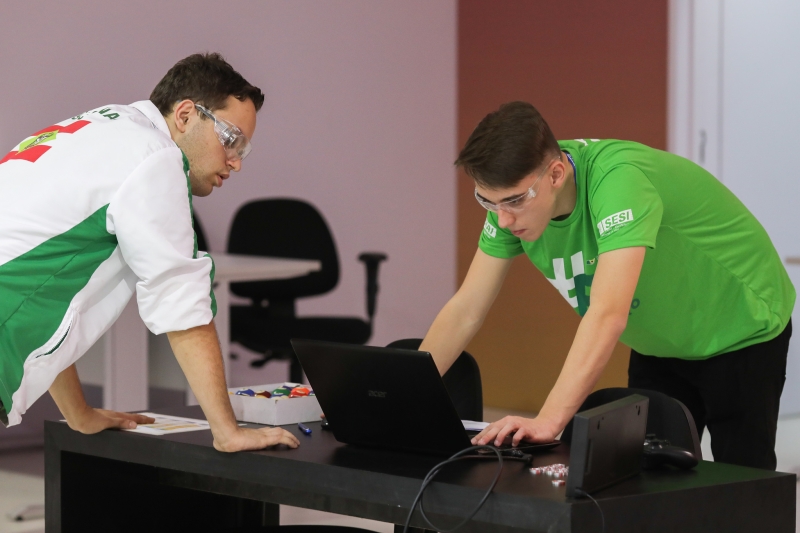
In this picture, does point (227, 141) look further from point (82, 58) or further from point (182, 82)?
point (82, 58)

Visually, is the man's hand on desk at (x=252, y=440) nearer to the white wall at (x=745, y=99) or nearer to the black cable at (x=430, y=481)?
the black cable at (x=430, y=481)

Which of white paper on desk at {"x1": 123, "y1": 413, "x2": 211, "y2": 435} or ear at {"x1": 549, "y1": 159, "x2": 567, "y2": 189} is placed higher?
ear at {"x1": 549, "y1": 159, "x2": 567, "y2": 189}

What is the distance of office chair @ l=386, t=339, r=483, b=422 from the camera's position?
216 centimetres

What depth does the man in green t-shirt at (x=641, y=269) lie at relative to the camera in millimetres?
1668

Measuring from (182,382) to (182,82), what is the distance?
7.36ft

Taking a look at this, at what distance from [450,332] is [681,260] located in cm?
48

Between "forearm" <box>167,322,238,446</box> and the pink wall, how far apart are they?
3123 mm

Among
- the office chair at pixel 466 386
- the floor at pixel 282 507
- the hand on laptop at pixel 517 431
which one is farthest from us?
the floor at pixel 282 507

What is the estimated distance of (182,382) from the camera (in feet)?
12.4

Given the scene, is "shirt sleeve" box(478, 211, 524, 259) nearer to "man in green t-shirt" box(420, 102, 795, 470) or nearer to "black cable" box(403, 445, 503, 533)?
"man in green t-shirt" box(420, 102, 795, 470)

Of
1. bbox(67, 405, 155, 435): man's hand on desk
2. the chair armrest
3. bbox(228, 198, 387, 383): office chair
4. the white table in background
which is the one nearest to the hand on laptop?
bbox(67, 405, 155, 435): man's hand on desk

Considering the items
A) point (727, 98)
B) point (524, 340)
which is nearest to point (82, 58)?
point (524, 340)

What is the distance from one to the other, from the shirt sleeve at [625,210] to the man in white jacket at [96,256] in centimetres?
64

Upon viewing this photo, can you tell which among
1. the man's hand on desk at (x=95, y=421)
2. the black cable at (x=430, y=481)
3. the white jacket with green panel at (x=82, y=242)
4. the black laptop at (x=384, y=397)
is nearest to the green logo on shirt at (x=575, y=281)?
the black laptop at (x=384, y=397)
